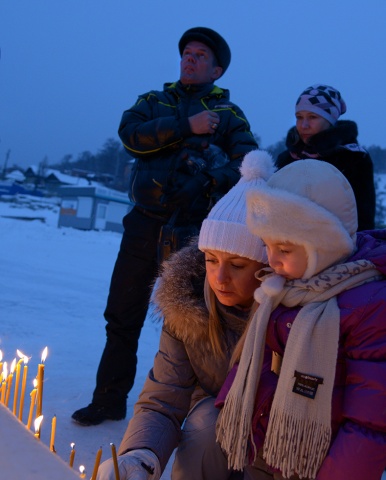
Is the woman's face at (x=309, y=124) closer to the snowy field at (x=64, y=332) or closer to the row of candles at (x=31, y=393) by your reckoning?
the snowy field at (x=64, y=332)

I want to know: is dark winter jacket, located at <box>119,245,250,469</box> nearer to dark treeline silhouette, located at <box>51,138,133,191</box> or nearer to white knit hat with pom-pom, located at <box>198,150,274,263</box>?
white knit hat with pom-pom, located at <box>198,150,274,263</box>

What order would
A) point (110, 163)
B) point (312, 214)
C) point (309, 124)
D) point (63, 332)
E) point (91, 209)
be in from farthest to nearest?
1. point (110, 163)
2. point (91, 209)
3. point (63, 332)
4. point (309, 124)
5. point (312, 214)

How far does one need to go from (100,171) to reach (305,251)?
2508 inches

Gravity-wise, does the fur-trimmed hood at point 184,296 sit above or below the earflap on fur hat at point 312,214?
below

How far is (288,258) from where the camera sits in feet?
6.21

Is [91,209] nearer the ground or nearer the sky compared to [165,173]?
nearer the ground

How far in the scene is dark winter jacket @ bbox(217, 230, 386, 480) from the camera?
63.6 inches

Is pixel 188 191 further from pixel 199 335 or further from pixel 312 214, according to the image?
pixel 312 214

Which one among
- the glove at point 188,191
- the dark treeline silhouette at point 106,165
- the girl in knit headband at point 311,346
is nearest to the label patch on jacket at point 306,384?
the girl in knit headband at point 311,346

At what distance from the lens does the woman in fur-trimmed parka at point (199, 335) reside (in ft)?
7.04

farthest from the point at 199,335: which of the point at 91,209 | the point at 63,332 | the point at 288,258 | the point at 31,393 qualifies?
the point at 91,209

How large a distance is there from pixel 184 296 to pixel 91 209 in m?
22.0

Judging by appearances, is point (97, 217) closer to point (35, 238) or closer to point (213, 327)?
point (35, 238)

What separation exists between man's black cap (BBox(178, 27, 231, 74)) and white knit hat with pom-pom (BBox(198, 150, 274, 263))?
1394 mm
